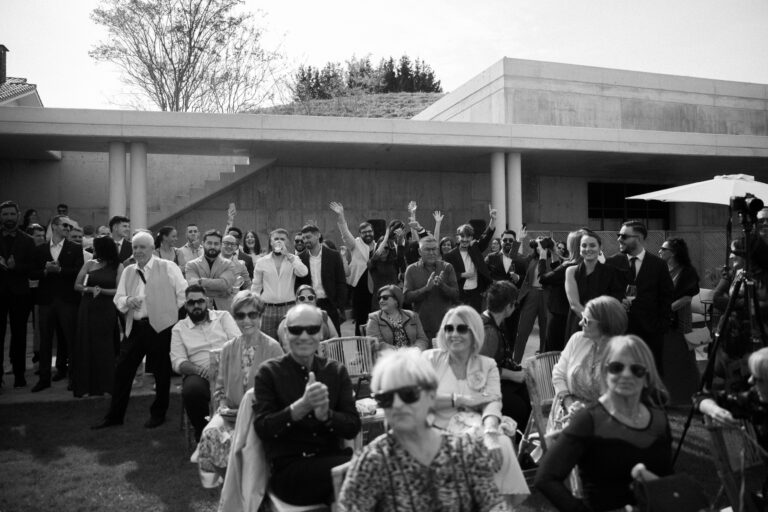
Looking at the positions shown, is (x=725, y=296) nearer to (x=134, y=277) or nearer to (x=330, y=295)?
(x=330, y=295)

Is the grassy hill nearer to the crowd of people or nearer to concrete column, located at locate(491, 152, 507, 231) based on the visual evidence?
concrete column, located at locate(491, 152, 507, 231)

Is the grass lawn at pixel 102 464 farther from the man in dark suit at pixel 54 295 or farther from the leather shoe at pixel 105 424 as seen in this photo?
the man in dark suit at pixel 54 295

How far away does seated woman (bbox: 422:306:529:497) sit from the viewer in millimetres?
4086

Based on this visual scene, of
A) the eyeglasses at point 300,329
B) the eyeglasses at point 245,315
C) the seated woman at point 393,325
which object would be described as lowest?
the seated woman at point 393,325

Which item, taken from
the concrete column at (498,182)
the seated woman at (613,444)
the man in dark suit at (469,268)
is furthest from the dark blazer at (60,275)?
the concrete column at (498,182)

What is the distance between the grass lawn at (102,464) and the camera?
4.64 meters

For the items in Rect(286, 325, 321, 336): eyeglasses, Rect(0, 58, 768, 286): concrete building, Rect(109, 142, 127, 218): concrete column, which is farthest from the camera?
Rect(0, 58, 768, 286): concrete building

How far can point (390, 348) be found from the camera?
600 centimetres

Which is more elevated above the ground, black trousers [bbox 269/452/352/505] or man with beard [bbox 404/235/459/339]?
man with beard [bbox 404/235/459/339]

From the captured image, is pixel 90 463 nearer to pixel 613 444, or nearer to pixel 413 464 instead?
pixel 413 464

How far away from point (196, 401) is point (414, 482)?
3437 millimetres

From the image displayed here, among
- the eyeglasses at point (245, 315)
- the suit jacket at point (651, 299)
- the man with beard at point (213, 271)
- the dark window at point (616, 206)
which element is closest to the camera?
the eyeglasses at point (245, 315)

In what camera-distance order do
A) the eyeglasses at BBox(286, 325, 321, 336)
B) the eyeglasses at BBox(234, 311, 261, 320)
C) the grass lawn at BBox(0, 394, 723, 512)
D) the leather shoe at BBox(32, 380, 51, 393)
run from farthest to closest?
the leather shoe at BBox(32, 380, 51, 393) → the eyeglasses at BBox(234, 311, 261, 320) → the grass lawn at BBox(0, 394, 723, 512) → the eyeglasses at BBox(286, 325, 321, 336)

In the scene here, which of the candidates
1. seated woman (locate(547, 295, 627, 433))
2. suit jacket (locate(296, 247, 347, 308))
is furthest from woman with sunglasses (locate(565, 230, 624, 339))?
suit jacket (locate(296, 247, 347, 308))
